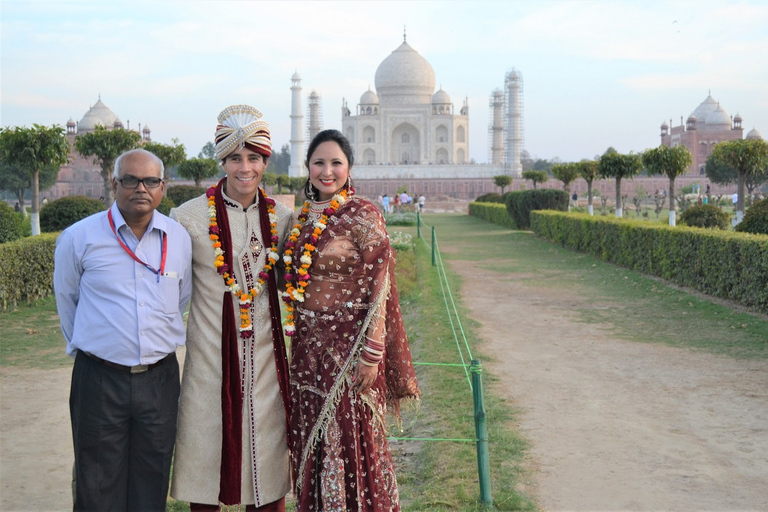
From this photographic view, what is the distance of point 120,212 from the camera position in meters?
2.22

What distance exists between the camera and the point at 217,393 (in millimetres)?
2334

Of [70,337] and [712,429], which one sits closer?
[70,337]

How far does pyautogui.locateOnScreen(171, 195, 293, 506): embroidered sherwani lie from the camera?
2.33 m

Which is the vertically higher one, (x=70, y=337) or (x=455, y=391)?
(x=70, y=337)

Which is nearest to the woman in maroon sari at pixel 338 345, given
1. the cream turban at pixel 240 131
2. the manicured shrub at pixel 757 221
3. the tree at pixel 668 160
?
the cream turban at pixel 240 131

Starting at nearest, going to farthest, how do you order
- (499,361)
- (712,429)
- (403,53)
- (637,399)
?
(712,429)
(637,399)
(499,361)
(403,53)

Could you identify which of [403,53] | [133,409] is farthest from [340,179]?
[403,53]

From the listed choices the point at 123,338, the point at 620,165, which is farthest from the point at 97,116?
the point at 123,338

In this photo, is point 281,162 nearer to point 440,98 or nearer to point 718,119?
point 440,98

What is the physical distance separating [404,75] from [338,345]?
143 ft

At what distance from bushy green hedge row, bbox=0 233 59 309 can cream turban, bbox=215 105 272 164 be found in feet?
17.8

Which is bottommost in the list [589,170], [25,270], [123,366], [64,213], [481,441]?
[481,441]

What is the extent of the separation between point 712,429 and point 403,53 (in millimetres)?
43499

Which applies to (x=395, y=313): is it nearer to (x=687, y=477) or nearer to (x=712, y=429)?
(x=687, y=477)
